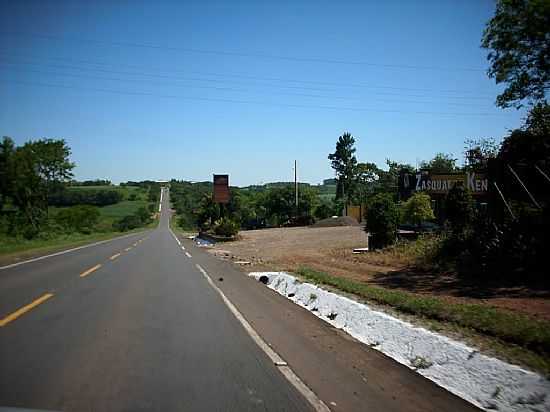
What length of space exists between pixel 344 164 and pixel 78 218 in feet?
159

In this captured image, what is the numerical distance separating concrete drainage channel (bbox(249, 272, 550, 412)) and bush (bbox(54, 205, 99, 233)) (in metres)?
68.3

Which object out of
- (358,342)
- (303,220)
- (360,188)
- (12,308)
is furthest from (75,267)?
(360,188)

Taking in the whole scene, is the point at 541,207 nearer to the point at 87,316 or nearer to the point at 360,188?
the point at 87,316

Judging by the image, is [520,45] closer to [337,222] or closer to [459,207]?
[459,207]

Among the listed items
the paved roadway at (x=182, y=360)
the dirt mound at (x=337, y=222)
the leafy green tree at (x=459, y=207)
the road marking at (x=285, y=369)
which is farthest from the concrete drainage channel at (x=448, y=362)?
the dirt mound at (x=337, y=222)

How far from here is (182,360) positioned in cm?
619

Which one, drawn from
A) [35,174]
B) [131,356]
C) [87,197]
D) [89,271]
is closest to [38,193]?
[35,174]

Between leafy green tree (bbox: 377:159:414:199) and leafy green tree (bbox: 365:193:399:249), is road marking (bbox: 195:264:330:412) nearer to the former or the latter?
leafy green tree (bbox: 365:193:399:249)

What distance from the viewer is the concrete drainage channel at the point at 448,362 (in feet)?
15.2

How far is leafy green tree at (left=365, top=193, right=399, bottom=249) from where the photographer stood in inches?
942

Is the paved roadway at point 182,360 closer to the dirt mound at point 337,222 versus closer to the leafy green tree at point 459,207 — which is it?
the leafy green tree at point 459,207

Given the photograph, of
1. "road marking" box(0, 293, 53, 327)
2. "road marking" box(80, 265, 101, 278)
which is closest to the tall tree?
"road marking" box(80, 265, 101, 278)

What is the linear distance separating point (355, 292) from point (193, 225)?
101631 mm

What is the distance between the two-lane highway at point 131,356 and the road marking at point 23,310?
2 cm
